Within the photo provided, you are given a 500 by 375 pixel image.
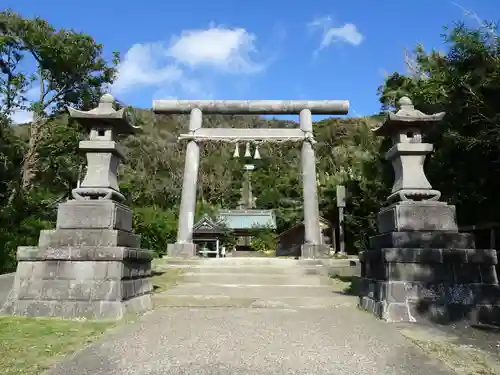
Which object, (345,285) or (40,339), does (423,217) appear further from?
(40,339)

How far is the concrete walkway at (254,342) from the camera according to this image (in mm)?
3168

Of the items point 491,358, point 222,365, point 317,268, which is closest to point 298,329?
point 222,365

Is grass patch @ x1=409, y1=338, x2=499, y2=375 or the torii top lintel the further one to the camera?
the torii top lintel

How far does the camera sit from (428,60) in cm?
1222

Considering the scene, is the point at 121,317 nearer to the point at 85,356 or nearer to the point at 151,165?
the point at 85,356

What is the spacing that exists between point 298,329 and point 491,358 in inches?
77.4

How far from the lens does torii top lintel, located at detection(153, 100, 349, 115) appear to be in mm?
15164

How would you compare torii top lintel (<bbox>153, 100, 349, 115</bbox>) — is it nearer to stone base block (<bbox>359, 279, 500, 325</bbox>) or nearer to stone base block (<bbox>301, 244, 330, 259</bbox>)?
stone base block (<bbox>301, 244, 330, 259</bbox>)

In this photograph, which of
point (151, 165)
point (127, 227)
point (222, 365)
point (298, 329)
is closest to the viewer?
point (222, 365)

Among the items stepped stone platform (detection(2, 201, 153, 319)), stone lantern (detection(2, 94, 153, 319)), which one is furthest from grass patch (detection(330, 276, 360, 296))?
stepped stone platform (detection(2, 201, 153, 319))

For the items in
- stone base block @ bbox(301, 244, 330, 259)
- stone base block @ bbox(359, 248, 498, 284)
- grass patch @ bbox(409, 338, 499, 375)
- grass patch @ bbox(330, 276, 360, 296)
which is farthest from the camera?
stone base block @ bbox(301, 244, 330, 259)

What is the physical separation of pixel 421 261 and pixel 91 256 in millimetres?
4560

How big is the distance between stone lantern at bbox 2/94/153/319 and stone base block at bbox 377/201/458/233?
3.99m

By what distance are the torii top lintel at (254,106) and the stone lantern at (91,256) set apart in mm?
9034
